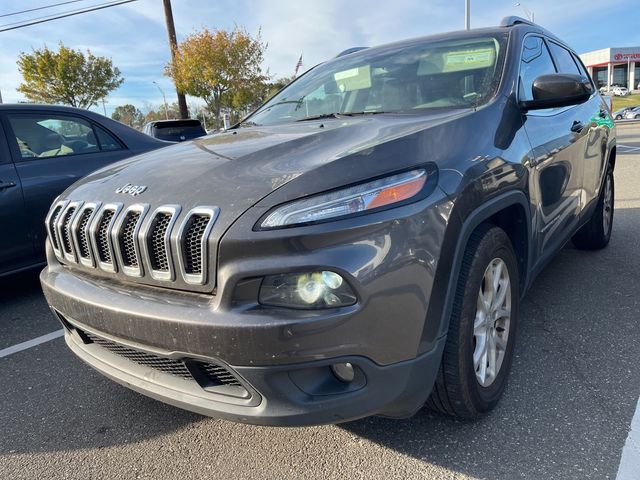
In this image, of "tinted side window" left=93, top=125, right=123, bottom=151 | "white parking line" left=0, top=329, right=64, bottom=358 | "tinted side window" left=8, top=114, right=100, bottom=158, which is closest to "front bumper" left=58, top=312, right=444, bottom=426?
→ "white parking line" left=0, top=329, right=64, bottom=358

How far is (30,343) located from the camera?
3.38 metres

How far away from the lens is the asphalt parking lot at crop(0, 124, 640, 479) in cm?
201

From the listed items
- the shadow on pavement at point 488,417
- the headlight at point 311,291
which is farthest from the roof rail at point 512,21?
the headlight at point 311,291

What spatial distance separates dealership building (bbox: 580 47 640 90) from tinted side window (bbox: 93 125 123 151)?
70.9 m

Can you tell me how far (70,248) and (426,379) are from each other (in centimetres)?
161

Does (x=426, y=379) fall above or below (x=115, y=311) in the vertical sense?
below

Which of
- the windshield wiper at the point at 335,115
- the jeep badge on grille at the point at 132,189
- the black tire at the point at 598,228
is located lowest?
the black tire at the point at 598,228

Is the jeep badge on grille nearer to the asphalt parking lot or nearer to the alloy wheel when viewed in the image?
the asphalt parking lot

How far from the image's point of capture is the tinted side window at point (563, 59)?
3.71m

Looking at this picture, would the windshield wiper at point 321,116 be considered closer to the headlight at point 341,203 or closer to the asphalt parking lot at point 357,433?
the headlight at point 341,203

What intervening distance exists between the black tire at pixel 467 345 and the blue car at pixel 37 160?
3.45m

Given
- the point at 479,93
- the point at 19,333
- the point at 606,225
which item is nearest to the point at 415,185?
the point at 479,93

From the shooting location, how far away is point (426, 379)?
1.80m

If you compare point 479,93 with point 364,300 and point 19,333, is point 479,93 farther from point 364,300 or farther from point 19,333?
point 19,333
